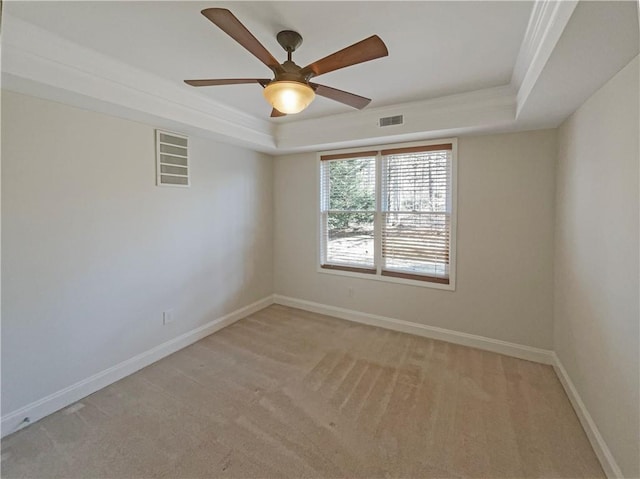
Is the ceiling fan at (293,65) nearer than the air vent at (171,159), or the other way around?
the ceiling fan at (293,65)

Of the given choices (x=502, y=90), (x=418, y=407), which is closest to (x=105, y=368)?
(x=418, y=407)

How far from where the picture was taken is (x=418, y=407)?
7.68 feet

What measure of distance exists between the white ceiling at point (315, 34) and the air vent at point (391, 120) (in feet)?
1.82

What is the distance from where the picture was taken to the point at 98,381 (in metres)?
2.57

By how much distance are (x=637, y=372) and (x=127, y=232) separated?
3633 millimetres

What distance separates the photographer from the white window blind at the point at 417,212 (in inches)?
135

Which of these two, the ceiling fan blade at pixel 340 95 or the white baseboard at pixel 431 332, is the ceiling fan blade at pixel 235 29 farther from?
the white baseboard at pixel 431 332

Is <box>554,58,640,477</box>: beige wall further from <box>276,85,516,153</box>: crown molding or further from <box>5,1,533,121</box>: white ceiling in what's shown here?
<box>5,1,533,121</box>: white ceiling

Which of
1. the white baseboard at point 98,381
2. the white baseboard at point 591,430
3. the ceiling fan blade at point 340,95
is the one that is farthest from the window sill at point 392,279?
the ceiling fan blade at point 340,95

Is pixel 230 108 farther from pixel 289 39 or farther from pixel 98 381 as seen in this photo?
pixel 98 381

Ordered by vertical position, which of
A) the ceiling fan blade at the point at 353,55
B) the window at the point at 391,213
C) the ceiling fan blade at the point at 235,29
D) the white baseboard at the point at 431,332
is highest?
the ceiling fan blade at the point at 235,29

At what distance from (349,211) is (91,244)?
276cm

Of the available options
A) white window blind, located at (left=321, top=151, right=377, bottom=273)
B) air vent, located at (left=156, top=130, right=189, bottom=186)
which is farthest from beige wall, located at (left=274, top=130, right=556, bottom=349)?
air vent, located at (left=156, top=130, right=189, bottom=186)

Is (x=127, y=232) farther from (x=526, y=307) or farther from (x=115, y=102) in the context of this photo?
(x=526, y=307)
